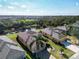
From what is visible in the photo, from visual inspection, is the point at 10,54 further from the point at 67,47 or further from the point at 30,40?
the point at 67,47

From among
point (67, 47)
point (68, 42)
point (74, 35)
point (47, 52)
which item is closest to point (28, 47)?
point (47, 52)

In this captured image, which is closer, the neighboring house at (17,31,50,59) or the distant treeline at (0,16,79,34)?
the neighboring house at (17,31,50,59)

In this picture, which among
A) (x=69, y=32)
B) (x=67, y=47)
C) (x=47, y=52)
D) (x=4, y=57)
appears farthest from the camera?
(x=69, y=32)

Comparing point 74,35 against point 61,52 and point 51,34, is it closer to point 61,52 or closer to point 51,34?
point 51,34

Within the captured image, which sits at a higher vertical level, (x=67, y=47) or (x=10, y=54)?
(x=10, y=54)

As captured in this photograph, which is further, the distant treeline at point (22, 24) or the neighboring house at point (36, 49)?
the distant treeline at point (22, 24)


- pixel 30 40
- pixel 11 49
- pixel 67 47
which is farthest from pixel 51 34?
pixel 11 49

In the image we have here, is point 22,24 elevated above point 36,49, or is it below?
below

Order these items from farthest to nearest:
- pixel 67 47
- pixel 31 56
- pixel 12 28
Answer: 1. pixel 12 28
2. pixel 67 47
3. pixel 31 56

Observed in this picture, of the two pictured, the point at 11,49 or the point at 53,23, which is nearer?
the point at 11,49

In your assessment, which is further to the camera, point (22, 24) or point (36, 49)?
point (22, 24)
